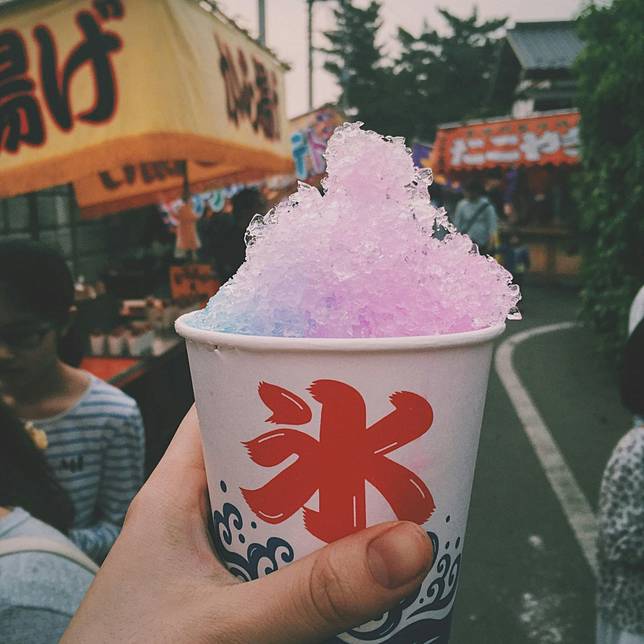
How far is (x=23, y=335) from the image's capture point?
2.21 metres

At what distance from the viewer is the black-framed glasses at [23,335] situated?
2193mm

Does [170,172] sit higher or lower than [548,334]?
higher

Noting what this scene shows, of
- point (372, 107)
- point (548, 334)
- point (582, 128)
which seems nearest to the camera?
point (582, 128)

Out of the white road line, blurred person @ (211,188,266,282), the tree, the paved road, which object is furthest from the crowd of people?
the tree

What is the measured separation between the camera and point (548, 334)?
30.2 ft

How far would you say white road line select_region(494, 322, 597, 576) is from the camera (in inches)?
152

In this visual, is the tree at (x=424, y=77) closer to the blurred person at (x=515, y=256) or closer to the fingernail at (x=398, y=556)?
the blurred person at (x=515, y=256)

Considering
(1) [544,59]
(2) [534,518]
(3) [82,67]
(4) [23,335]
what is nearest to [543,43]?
(1) [544,59]

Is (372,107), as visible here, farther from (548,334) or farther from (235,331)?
(235,331)

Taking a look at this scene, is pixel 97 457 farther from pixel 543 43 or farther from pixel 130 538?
pixel 543 43

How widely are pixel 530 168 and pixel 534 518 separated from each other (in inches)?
539

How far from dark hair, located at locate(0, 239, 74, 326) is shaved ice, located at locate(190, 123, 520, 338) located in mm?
1521

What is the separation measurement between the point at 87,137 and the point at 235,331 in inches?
120

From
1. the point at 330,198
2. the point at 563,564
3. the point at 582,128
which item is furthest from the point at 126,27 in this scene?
the point at 582,128
